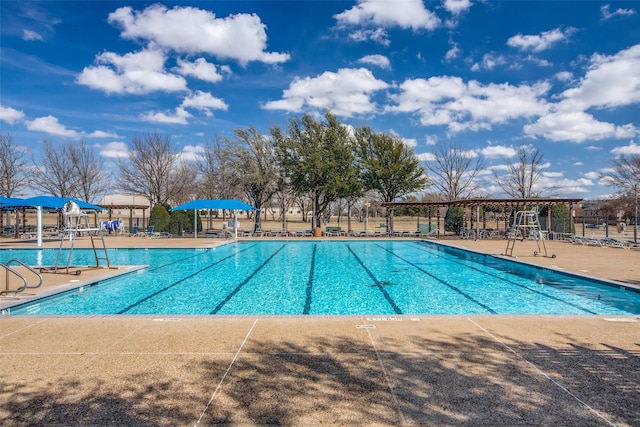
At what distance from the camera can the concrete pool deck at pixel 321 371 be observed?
111 inches

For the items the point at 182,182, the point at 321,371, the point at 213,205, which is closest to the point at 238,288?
the point at 321,371

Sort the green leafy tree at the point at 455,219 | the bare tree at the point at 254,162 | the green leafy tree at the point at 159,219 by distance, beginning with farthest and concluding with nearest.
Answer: the bare tree at the point at 254,162
the green leafy tree at the point at 455,219
the green leafy tree at the point at 159,219

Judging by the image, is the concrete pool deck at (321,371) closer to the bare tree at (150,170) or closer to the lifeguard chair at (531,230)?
the lifeguard chair at (531,230)

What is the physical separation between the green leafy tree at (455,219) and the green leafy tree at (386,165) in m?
3.62

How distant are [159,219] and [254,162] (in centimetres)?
741

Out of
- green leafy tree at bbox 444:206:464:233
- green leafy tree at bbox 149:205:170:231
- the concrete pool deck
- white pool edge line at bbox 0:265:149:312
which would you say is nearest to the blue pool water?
white pool edge line at bbox 0:265:149:312

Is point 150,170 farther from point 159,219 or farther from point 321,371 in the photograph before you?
point 321,371

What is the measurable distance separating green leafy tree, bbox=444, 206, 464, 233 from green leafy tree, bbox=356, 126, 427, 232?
362 cm

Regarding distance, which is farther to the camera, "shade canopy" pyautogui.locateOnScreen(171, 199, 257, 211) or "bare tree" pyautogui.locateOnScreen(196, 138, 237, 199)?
"bare tree" pyautogui.locateOnScreen(196, 138, 237, 199)

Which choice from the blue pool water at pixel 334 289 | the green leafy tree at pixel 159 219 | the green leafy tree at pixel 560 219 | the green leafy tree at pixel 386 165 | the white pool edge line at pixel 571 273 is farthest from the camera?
the green leafy tree at pixel 386 165

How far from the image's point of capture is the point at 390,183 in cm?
3014

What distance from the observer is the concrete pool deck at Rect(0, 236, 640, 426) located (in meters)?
2.82

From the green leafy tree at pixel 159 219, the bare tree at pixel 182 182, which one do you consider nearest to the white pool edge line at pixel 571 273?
the green leafy tree at pixel 159 219

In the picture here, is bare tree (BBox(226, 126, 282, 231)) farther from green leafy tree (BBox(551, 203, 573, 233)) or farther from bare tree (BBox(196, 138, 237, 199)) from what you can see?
green leafy tree (BBox(551, 203, 573, 233))
